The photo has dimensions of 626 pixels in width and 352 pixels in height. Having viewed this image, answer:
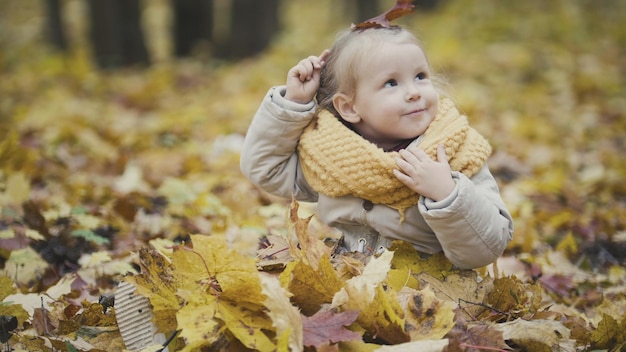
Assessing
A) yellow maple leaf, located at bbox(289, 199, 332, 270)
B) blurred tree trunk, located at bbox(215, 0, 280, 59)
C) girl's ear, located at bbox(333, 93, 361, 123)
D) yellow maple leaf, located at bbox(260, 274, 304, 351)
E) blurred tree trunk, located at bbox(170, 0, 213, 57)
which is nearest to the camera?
yellow maple leaf, located at bbox(260, 274, 304, 351)

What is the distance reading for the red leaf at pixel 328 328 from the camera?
1488 millimetres

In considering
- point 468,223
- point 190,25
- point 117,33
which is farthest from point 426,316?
point 190,25

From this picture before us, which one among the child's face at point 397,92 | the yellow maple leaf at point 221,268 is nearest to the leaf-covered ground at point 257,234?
the yellow maple leaf at point 221,268

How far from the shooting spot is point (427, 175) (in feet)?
6.06

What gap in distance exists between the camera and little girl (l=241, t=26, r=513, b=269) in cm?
187

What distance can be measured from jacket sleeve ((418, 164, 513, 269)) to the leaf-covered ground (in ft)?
0.30

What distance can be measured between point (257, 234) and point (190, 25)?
31.3 feet

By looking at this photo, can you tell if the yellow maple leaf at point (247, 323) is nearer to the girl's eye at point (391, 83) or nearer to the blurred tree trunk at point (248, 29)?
the girl's eye at point (391, 83)

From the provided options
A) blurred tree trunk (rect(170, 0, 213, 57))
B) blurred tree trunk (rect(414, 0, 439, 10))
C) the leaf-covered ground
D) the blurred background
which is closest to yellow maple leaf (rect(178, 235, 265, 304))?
the leaf-covered ground

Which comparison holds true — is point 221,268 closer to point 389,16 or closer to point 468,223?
point 468,223

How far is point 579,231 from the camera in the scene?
3.42 metres

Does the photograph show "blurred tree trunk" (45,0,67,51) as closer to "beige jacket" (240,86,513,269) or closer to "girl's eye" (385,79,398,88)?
"beige jacket" (240,86,513,269)

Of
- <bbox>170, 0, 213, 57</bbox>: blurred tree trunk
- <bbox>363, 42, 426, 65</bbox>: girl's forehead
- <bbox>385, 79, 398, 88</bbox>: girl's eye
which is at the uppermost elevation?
<bbox>363, 42, 426, 65</bbox>: girl's forehead

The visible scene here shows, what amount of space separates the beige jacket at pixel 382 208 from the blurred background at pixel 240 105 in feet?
1.90
